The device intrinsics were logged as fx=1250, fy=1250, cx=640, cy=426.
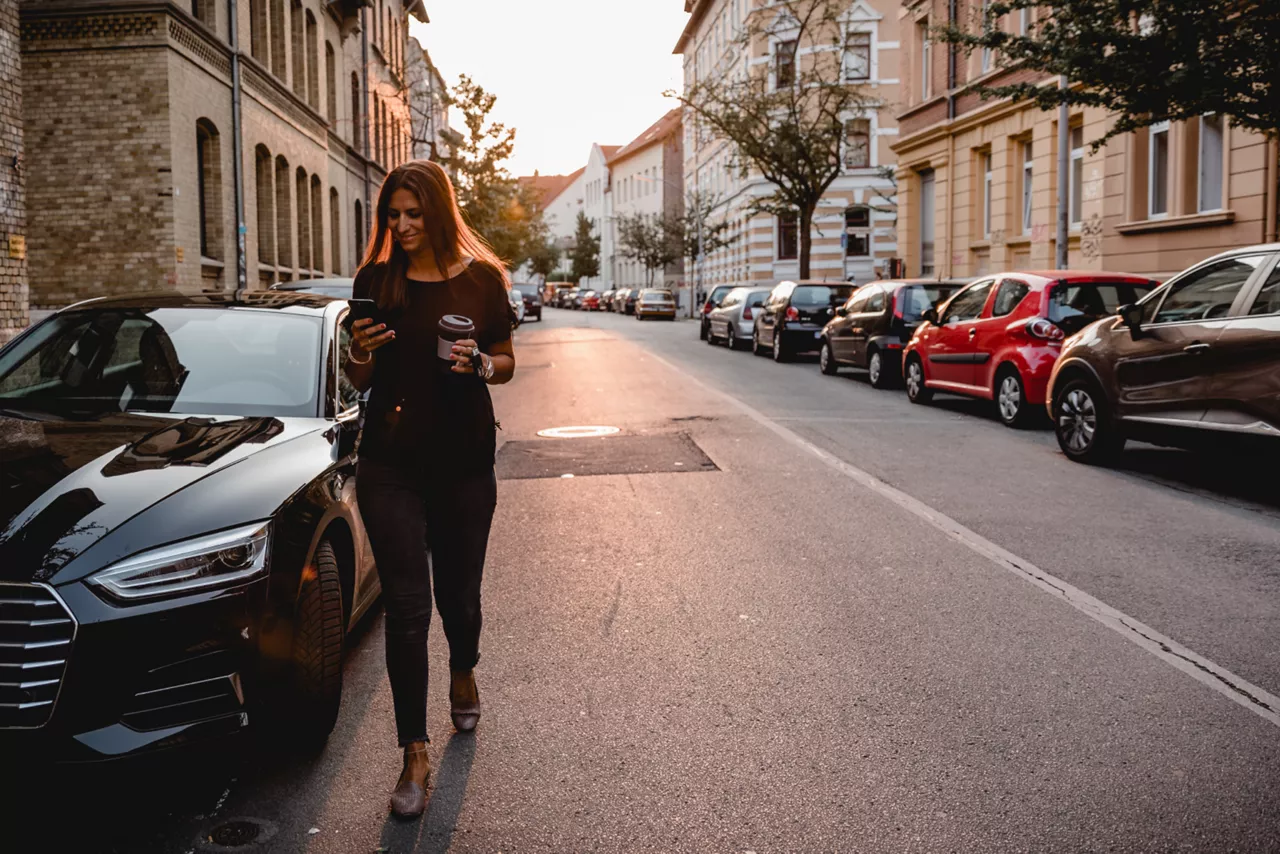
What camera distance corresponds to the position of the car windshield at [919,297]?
715 inches

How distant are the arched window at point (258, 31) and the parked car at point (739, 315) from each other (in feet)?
38.1

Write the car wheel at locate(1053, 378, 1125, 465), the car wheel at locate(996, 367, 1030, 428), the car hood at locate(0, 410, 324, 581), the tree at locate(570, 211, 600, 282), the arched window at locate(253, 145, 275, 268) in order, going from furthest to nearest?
the tree at locate(570, 211, 600, 282)
the arched window at locate(253, 145, 275, 268)
the car wheel at locate(996, 367, 1030, 428)
the car wheel at locate(1053, 378, 1125, 465)
the car hood at locate(0, 410, 324, 581)

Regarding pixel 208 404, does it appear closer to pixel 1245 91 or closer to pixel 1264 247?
pixel 1264 247

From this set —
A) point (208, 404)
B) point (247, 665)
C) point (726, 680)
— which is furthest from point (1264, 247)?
point (247, 665)

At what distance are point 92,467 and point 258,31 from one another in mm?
22563

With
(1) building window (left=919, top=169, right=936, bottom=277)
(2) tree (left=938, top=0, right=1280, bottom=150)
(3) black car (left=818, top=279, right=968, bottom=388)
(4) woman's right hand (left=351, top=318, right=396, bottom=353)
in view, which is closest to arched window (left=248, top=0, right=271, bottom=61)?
(3) black car (left=818, top=279, right=968, bottom=388)

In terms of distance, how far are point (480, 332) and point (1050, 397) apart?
8.50 metres

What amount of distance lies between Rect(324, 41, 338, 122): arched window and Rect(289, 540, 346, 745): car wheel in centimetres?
2912

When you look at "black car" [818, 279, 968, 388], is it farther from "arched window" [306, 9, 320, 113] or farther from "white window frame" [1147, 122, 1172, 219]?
"arched window" [306, 9, 320, 113]

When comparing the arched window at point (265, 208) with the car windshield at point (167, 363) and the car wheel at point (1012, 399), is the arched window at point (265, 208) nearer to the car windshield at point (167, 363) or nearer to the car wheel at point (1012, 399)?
the car wheel at point (1012, 399)

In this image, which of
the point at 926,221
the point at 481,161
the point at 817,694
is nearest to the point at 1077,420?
the point at 817,694

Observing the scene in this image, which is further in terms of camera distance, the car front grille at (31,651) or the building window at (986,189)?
the building window at (986,189)

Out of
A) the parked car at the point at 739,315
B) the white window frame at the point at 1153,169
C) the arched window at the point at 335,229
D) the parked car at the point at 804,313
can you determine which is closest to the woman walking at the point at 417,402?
the white window frame at the point at 1153,169

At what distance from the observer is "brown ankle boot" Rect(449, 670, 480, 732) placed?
422 centimetres
